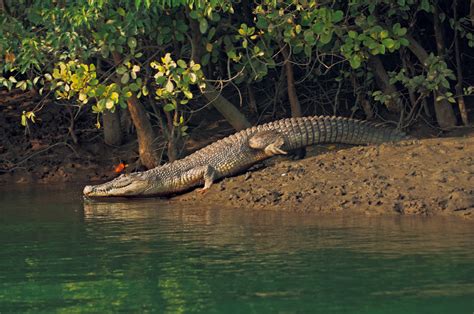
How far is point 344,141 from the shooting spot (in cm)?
1411

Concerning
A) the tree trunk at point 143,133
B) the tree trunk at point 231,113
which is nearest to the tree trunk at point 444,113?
the tree trunk at point 231,113

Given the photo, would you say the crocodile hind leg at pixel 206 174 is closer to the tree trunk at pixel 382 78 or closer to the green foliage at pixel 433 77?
the green foliage at pixel 433 77

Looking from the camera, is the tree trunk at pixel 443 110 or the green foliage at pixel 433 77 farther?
the tree trunk at pixel 443 110

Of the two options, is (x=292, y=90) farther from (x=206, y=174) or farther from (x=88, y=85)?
(x=88, y=85)

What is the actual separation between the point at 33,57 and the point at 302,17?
3.14 m

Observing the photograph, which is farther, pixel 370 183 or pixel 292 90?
pixel 292 90

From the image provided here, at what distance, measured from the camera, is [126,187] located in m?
13.4

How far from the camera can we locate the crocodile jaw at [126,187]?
13359 mm

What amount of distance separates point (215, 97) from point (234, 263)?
6.23 meters

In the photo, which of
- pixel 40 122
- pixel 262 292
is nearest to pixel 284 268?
pixel 262 292

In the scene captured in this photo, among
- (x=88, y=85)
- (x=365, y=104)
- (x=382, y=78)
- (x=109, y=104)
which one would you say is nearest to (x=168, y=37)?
(x=88, y=85)

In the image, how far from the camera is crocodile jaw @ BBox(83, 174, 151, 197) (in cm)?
1336

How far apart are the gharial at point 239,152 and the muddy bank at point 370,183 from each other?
0.95 feet

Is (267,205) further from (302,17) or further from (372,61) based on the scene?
(372,61)
